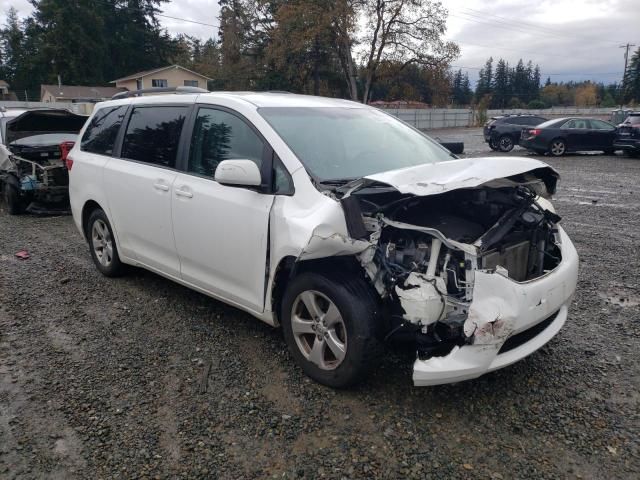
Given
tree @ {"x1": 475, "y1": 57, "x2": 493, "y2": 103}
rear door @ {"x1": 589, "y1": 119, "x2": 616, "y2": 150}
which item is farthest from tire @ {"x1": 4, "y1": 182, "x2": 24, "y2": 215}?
tree @ {"x1": 475, "y1": 57, "x2": 493, "y2": 103}

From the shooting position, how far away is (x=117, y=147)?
4.87 metres

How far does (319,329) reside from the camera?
3154 millimetres

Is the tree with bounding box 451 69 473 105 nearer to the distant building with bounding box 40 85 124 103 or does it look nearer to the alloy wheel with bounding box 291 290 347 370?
the distant building with bounding box 40 85 124 103

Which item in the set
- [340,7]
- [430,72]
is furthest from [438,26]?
[340,7]

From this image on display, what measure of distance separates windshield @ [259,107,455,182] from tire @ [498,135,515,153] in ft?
57.3

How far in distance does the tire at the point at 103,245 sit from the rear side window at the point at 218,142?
1.63 metres

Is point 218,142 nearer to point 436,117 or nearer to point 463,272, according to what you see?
point 463,272

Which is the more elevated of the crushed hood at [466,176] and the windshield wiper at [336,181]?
the crushed hood at [466,176]

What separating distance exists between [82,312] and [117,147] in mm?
1569

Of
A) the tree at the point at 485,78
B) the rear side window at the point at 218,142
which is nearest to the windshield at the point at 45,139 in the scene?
the rear side window at the point at 218,142

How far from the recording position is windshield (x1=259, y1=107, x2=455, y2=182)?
11.4 feet

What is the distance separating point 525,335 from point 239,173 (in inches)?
78.3

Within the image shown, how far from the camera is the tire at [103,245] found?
16.9 ft

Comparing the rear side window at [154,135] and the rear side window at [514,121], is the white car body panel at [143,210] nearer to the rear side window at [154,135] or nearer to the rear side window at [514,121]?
the rear side window at [154,135]
